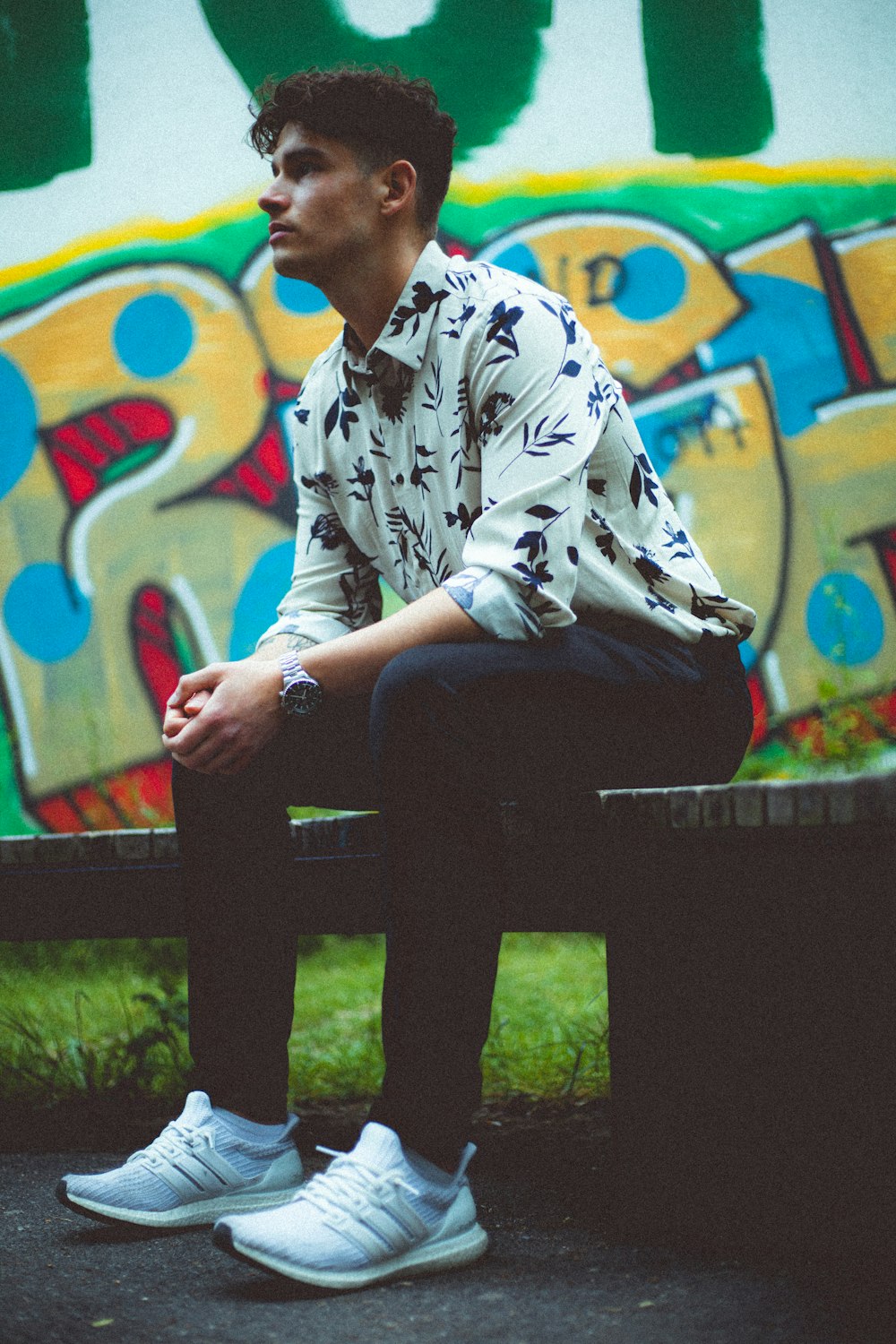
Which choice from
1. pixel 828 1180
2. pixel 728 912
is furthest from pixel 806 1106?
pixel 728 912

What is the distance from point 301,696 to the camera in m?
1.55

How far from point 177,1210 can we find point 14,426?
3.87m

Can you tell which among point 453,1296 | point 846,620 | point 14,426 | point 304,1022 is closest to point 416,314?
point 453,1296

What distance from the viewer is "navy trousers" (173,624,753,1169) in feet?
4.44

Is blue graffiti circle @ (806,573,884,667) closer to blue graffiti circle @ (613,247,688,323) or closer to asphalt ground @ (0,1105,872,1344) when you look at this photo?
blue graffiti circle @ (613,247,688,323)

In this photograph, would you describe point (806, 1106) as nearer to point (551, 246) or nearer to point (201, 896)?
point (201, 896)

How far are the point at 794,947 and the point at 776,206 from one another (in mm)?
3645

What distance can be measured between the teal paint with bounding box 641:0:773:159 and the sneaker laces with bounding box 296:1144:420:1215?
3978mm

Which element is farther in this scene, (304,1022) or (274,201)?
(304,1022)

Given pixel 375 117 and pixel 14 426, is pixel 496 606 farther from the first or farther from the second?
pixel 14 426

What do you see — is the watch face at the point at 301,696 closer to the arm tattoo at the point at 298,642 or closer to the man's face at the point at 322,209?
the arm tattoo at the point at 298,642

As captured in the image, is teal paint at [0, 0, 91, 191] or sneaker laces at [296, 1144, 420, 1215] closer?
sneaker laces at [296, 1144, 420, 1215]

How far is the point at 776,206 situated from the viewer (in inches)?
171

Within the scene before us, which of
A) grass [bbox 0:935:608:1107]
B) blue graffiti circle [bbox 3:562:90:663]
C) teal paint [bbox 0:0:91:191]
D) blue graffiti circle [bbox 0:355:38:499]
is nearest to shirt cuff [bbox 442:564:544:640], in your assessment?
grass [bbox 0:935:608:1107]
